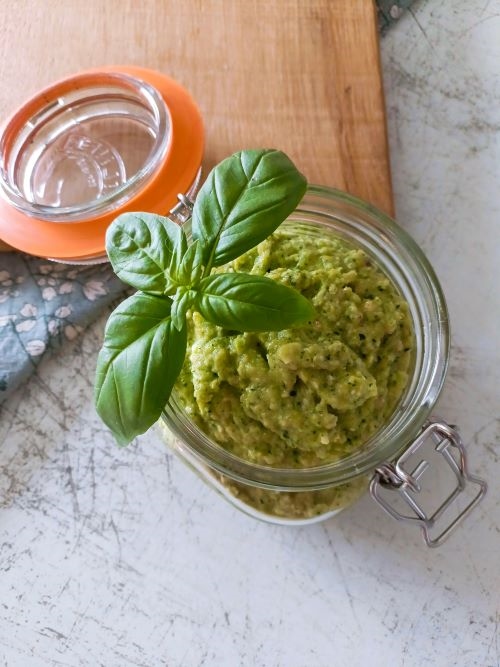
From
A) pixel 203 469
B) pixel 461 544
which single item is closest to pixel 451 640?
pixel 461 544

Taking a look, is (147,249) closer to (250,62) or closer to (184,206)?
(184,206)

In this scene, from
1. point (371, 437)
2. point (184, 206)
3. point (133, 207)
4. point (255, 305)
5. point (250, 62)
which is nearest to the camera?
point (255, 305)

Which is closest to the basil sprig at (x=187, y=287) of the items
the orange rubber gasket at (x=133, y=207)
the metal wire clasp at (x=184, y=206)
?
the metal wire clasp at (x=184, y=206)

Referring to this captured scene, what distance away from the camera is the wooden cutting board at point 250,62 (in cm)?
92

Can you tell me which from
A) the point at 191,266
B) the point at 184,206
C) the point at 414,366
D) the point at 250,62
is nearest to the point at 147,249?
the point at 191,266

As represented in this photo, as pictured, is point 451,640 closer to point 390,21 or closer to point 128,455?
point 128,455

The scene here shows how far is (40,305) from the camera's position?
0.90 m

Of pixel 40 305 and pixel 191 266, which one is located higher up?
pixel 191 266

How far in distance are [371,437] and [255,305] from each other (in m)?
0.19

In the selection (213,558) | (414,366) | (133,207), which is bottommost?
(213,558)

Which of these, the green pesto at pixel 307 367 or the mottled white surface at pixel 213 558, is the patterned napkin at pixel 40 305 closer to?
the mottled white surface at pixel 213 558

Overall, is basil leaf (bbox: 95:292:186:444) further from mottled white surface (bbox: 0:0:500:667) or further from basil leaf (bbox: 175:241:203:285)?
mottled white surface (bbox: 0:0:500:667)

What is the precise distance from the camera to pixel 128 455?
845 mm

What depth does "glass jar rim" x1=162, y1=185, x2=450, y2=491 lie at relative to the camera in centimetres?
62
